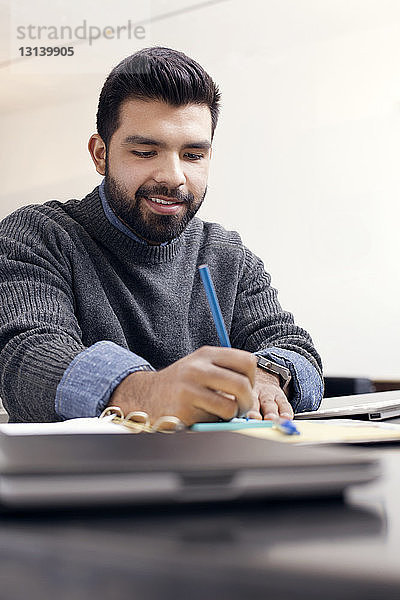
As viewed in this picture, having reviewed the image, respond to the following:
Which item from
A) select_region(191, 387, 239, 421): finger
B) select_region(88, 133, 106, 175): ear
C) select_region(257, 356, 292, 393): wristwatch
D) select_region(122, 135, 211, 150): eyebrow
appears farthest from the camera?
select_region(88, 133, 106, 175): ear

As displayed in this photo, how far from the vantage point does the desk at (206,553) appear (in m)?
0.16

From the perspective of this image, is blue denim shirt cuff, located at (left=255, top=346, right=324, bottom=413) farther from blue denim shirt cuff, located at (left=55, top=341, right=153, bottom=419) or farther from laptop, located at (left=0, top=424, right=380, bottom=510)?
laptop, located at (left=0, top=424, right=380, bottom=510)

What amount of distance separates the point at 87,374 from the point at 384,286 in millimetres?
2835

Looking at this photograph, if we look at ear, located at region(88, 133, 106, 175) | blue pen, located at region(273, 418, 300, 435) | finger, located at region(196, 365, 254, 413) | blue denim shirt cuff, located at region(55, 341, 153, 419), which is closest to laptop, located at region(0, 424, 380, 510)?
blue pen, located at region(273, 418, 300, 435)

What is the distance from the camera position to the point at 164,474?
9.3 inches

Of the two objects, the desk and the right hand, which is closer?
the desk

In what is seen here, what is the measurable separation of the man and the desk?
2.02 ft

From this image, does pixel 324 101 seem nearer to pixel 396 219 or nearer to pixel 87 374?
pixel 396 219

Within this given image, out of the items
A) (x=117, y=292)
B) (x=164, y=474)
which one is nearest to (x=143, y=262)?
(x=117, y=292)

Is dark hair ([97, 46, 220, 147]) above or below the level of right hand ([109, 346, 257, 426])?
above

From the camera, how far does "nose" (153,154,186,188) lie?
114 centimetres

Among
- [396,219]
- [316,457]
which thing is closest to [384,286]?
[396,219]

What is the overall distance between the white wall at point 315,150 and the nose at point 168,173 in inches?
91.3

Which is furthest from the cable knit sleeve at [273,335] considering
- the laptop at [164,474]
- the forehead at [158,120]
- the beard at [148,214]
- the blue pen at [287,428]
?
the laptop at [164,474]
